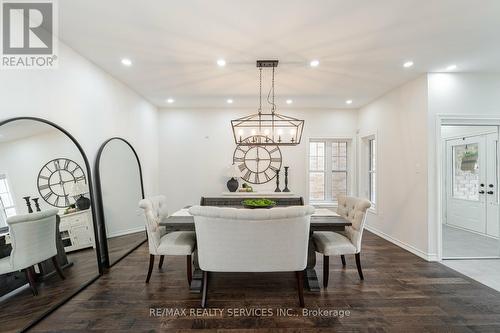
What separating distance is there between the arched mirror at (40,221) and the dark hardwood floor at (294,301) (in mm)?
224

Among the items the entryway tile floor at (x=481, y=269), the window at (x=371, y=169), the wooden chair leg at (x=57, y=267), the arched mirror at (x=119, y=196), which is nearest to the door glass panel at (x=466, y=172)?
the window at (x=371, y=169)

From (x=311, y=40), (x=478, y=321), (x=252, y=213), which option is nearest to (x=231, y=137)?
(x=311, y=40)

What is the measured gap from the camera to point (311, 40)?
255 centimetres

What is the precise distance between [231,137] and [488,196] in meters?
5.17

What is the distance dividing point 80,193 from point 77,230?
0.42m

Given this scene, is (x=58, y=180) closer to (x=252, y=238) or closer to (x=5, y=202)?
(x=5, y=202)

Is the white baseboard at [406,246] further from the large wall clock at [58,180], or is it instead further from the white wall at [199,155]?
the large wall clock at [58,180]

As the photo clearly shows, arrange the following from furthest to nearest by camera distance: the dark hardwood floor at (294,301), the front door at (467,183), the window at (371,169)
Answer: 1. the window at (371,169)
2. the front door at (467,183)
3. the dark hardwood floor at (294,301)

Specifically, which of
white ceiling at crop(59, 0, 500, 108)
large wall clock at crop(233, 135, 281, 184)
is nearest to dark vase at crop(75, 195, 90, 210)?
white ceiling at crop(59, 0, 500, 108)

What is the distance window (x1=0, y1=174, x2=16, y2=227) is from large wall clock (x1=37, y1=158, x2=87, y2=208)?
0.25m

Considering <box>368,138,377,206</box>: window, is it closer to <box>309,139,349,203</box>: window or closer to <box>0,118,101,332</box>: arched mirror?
<box>309,139,349,203</box>: window

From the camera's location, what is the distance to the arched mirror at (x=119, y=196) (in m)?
3.21

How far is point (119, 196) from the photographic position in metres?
3.57

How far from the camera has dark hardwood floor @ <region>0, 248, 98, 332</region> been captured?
1.88 meters
